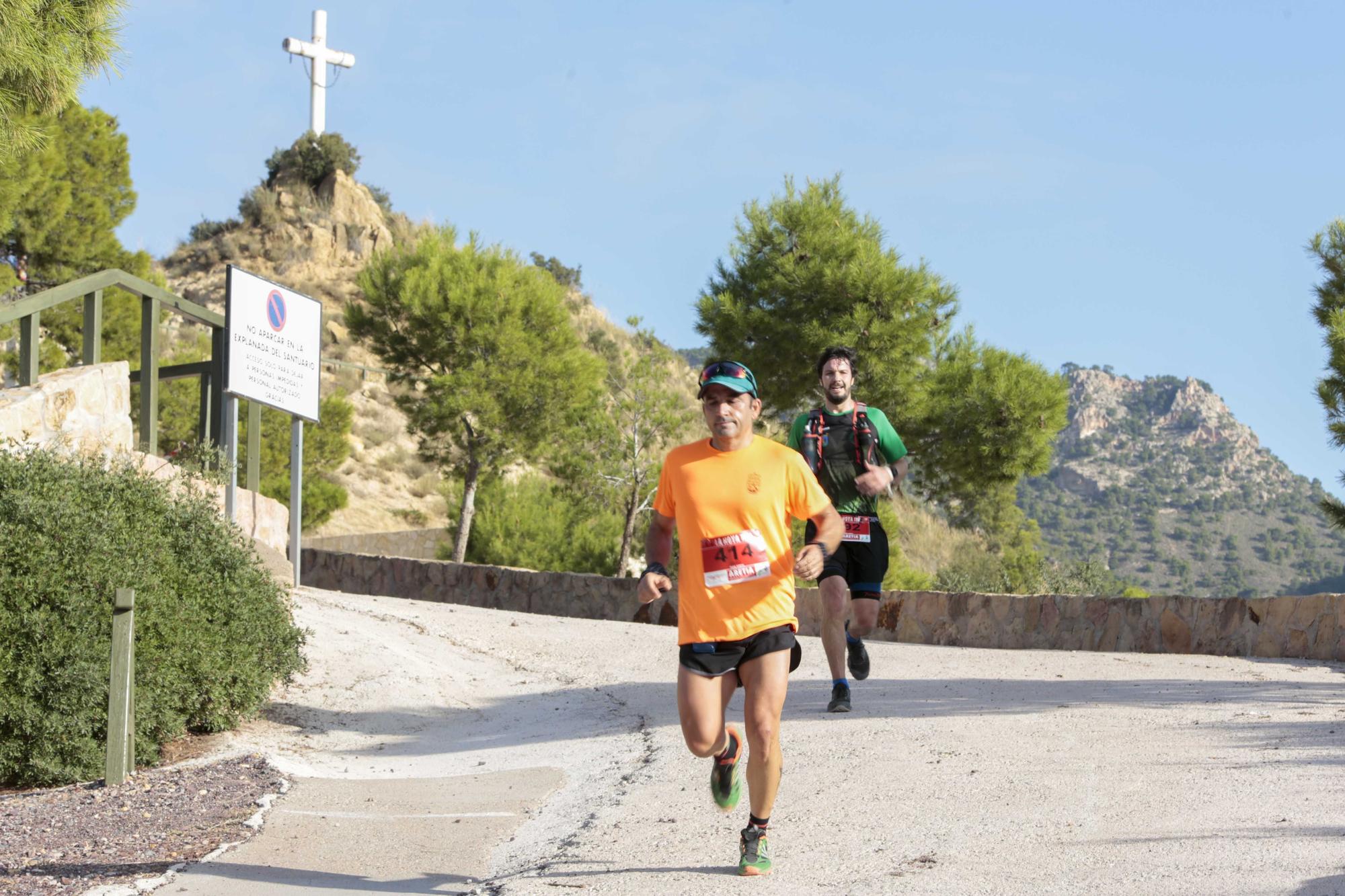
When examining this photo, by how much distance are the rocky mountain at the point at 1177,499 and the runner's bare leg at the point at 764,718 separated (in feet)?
220

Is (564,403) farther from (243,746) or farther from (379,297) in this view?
(243,746)

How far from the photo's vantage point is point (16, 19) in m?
9.12

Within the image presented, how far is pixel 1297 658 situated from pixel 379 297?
20.4m

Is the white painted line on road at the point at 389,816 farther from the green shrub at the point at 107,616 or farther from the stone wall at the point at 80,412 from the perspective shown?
the stone wall at the point at 80,412

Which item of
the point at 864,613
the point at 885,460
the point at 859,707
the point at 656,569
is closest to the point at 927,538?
the point at 859,707

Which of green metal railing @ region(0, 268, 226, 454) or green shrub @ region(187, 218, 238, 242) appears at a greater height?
green shrub @ region(187, 218, 238, 242)

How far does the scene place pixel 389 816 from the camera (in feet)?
20.0

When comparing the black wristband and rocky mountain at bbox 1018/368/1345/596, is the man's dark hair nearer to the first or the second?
the black wristband

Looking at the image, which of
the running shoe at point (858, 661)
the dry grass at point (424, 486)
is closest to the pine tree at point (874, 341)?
the running shoe at point (858, 661)

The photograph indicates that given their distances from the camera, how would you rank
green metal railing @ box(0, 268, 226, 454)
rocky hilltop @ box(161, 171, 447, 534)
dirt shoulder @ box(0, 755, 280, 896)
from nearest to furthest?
1. dirt shoulder @ box(0, 755, 280, 896)
2. green metal railing @ box(0, 268, 226, 454)
3. rocky hilltop @ box(161, 171, 447, 534)

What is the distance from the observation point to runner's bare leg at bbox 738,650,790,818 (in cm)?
435

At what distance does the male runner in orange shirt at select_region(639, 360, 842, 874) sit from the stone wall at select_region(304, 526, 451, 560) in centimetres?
2796

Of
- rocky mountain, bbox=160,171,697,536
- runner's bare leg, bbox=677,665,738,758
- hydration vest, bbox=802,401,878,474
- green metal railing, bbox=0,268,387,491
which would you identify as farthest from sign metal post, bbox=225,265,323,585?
rocky mountain, bbox=160,171,697,536

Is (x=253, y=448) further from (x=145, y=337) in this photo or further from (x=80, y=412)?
(x=80, y=412)
